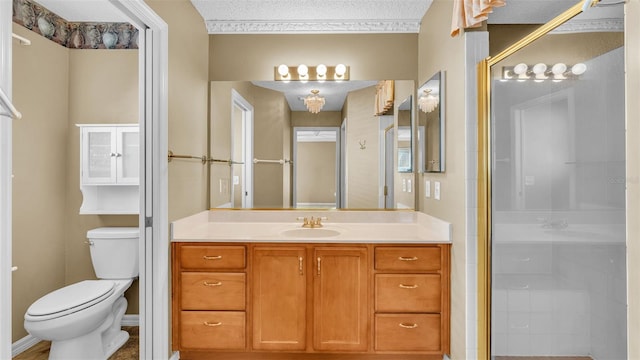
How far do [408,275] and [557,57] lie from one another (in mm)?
1417

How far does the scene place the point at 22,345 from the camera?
240 cm

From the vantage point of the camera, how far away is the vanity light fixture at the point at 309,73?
2.71 m

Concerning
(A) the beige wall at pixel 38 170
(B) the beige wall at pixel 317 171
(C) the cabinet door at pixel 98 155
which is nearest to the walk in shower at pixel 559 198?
(B) the beige wall at pixel 317 171

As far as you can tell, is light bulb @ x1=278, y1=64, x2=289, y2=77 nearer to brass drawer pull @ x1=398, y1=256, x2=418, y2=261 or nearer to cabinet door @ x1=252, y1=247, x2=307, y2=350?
cabinet door @ x1=252, y1=247, x2=307, y2=350

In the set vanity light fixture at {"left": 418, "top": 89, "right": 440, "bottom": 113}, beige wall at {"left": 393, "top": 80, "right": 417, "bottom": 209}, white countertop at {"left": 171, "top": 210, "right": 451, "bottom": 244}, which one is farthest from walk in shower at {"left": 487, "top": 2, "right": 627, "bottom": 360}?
beige wall at {"left": 393, "top": 80, "right": 417, "bottom": 209}

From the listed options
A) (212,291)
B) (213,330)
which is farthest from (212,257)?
(213,330)

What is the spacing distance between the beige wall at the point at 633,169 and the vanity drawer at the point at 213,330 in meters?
1.90

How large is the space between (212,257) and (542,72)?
2.01 metres

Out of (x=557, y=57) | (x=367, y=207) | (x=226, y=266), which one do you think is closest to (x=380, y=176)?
(x=367, y=207)

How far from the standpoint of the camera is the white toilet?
2.00 meters

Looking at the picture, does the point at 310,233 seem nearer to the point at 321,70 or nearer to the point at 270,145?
the point at 270,145

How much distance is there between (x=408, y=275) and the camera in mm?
2170

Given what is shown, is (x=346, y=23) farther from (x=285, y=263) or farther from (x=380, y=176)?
(x=285, y=263)

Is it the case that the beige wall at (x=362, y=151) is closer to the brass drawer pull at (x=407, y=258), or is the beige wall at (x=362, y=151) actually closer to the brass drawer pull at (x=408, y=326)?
the brass drawer pull at (x=407, y=258)
